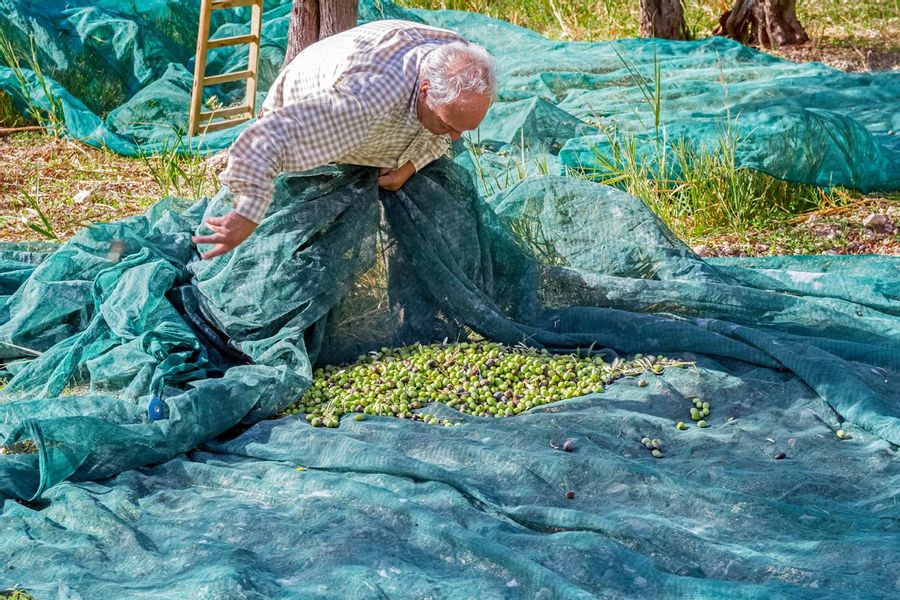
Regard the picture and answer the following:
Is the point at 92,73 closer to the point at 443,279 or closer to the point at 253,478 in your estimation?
the point at 443,279

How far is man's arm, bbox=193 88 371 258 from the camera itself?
3.46 metres

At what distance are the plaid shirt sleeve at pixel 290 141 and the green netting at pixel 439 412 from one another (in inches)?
17.0

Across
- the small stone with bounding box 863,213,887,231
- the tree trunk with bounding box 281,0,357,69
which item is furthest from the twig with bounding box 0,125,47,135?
the small stone with bounding box 863,213,887,231

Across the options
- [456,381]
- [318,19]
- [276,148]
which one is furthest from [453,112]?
[318,19]

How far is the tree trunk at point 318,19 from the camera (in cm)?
612

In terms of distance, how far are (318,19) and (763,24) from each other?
14.3 feet

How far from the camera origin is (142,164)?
6527 millimetres

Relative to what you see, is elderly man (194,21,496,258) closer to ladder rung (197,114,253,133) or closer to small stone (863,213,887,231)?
small stone (863,213,887,231)

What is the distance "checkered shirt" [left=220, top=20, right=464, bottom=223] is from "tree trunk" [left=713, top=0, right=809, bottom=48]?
574 cm

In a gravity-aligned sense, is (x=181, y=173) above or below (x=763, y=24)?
below

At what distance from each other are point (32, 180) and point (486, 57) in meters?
3.66

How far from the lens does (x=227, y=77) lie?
709 centimetres

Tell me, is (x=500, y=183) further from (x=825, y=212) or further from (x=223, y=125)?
(x=223, y=125)

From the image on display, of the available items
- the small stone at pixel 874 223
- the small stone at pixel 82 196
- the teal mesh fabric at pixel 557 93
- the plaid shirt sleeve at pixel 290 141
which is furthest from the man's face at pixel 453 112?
the small stone at pixel 82 196
